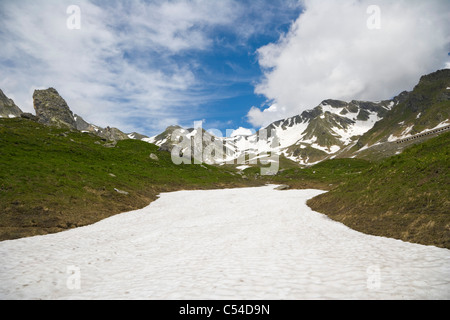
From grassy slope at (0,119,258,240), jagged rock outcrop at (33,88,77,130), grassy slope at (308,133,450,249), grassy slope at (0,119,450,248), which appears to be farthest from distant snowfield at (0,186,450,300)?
jagged rock outcrop at (33,88,77,130)

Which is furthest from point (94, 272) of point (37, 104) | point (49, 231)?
point (37, 104)

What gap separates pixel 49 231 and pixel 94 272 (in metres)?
11.8

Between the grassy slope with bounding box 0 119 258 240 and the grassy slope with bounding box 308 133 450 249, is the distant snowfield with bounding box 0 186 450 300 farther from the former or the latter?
the grassy slope with bounding box 0 119 258 240

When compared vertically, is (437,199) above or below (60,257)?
above

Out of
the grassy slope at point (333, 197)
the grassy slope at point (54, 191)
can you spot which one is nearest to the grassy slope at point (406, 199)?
the grassy slope at point (333, 197)

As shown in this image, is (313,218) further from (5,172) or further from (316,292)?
(5,172)

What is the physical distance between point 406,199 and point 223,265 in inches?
616

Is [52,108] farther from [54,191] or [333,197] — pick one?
[333,197]

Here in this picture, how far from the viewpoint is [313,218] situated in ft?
73.3

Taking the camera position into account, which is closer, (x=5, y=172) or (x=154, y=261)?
(x=154, y=261)

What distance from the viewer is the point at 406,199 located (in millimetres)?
16531

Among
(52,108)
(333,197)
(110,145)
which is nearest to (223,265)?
(333,197)

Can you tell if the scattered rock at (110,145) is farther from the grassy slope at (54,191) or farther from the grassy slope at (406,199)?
the grassy slope at (406,199)

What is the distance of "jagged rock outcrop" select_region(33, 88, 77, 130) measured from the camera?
91.9 m
